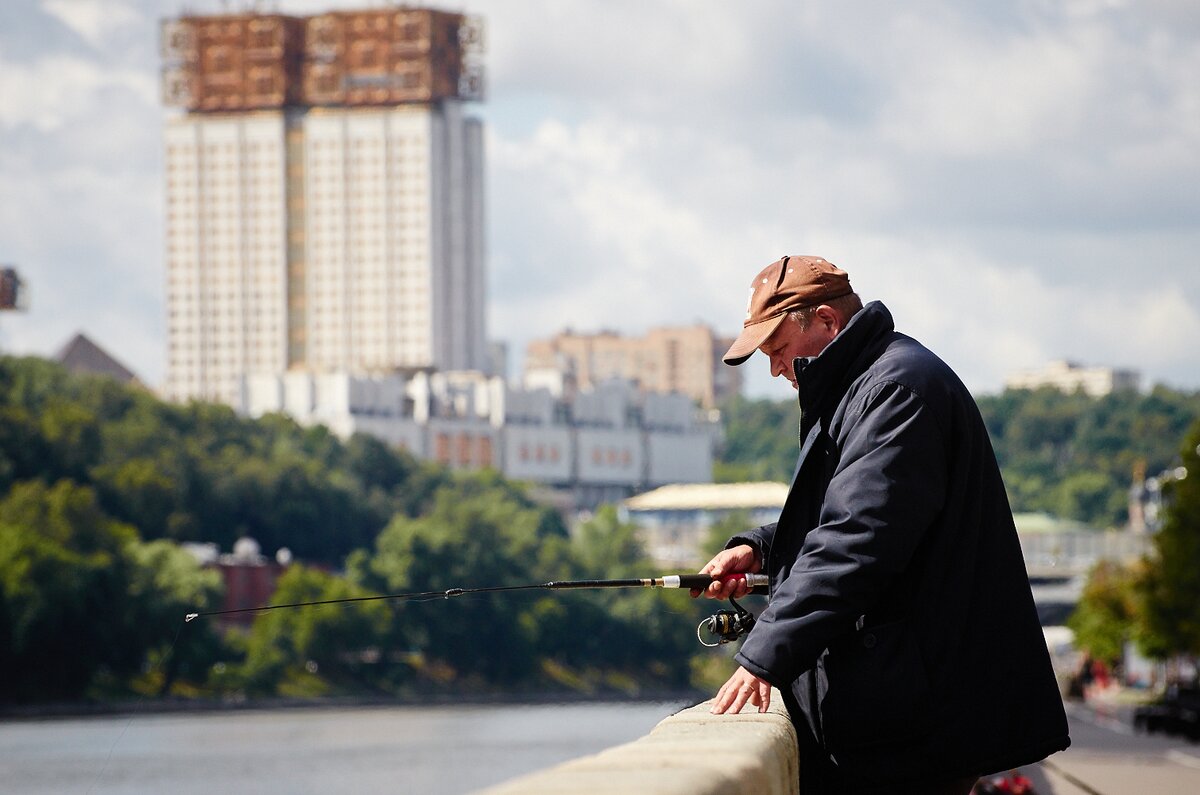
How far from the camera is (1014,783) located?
55.0ft

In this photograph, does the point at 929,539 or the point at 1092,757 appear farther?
the point at 1092,757

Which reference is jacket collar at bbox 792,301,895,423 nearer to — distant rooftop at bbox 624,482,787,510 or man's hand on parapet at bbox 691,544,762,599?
man's hand on parapet at bbox 691,544,762,599

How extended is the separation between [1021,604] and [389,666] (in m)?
112

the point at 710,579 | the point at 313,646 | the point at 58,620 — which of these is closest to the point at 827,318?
the point at 710,579

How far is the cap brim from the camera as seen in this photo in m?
5.72

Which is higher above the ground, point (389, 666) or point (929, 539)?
point (929, 539)

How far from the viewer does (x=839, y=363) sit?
5.71 m

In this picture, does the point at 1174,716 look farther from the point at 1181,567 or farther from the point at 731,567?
the point at 731,567

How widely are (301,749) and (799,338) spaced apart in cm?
7845

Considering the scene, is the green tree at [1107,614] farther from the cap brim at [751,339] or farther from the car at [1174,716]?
the cap brim at [751,339]

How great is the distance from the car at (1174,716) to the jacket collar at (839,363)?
160 feet

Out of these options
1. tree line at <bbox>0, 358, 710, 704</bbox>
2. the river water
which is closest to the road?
the river water

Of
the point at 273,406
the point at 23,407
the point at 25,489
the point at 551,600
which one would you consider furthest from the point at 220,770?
the point at 273,406

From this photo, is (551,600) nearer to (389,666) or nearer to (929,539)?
(389,666)
